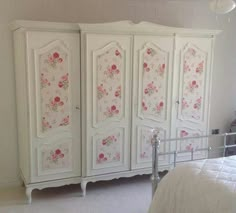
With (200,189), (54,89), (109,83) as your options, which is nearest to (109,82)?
(109,83)

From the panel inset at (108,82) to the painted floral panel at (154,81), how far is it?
0.84 ft

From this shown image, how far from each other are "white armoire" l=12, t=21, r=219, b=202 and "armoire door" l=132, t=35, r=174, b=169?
11mm

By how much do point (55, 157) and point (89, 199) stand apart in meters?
0.58

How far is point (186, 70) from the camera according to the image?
3639 mm

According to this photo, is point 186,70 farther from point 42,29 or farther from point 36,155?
point 36,155

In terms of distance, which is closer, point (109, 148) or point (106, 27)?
point (106, 27)

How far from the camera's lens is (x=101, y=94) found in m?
3.33

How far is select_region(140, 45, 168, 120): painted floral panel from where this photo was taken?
11.3ft

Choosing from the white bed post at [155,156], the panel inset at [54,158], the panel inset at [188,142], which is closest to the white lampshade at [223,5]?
the white bed post at [155,156]

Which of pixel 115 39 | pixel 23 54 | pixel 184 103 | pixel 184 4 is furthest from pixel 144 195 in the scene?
A: pixel 184 4

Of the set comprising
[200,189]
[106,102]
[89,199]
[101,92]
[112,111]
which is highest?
[101,92]

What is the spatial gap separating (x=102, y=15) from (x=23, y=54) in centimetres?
116

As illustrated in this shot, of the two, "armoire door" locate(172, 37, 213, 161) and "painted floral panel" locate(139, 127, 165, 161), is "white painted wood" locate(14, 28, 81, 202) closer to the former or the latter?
"painted floral panel" locate(139, 127, 165, 161)

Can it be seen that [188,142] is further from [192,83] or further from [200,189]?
[200,189]
